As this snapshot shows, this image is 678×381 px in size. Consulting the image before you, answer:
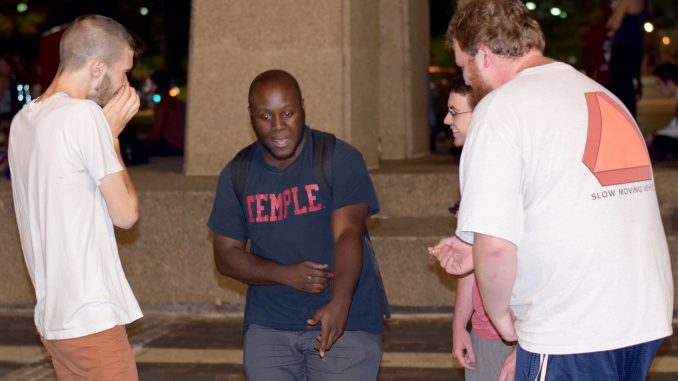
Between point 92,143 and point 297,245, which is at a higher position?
point 92,143

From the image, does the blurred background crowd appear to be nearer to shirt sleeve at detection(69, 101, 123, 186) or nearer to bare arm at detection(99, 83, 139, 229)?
bare arm at detection(99, 83, 139, 229)

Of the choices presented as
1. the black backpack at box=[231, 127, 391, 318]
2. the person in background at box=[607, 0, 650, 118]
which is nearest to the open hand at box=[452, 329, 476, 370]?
the black backpack at box=[231, 127, 391, 318]

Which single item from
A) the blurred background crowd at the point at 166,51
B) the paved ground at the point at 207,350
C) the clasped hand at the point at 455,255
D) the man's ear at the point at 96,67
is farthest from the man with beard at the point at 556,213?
the paved ground at the point at 207,350

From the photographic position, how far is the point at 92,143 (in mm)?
4230

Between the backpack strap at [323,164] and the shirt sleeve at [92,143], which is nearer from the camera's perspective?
the shirt sleeve at [92,143]

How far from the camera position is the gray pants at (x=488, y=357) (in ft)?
15.4

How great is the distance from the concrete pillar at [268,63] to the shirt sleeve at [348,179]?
5300 mm

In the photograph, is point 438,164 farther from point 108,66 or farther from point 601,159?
point 601,159

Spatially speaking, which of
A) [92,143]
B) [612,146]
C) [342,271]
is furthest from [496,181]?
[92,143]

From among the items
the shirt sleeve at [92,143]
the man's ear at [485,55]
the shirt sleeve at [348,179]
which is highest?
the man's ear at [485,55]

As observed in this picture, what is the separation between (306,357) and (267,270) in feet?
1.27

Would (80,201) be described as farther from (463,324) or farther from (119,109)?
(463,324)

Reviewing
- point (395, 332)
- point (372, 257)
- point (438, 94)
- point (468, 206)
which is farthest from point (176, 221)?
point (438, 94)

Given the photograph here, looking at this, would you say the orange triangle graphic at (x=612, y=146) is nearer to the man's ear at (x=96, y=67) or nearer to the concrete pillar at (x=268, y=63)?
the man's ear at (x=96, y=67)
